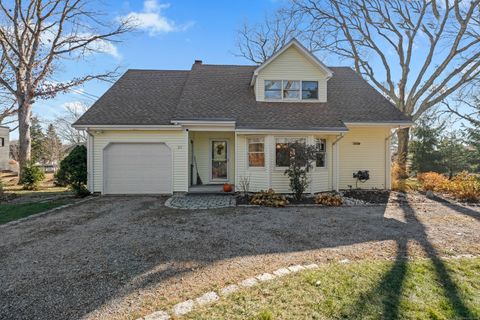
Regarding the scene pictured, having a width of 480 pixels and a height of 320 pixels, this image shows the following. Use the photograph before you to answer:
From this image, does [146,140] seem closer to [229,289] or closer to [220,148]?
[220,148]

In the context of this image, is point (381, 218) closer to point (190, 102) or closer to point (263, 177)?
point (263, 177)

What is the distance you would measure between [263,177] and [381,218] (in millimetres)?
4598

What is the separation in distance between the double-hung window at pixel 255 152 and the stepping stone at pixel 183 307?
7868 mm

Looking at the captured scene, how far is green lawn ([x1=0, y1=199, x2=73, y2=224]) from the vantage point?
23.9 feet

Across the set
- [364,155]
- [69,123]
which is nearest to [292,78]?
[364,155]

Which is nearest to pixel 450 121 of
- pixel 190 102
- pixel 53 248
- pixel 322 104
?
pixel 322 104

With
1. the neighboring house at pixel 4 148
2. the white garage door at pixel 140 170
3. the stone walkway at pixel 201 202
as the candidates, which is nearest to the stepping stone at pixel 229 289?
the stone walkway at pixel 201 202

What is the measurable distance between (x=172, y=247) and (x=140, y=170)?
266 inches

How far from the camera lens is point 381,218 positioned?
7086 mm

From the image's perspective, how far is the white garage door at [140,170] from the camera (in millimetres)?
10773

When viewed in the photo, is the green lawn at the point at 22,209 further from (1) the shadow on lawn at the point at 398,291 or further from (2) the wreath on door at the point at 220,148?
(1) the shadow on lawn at the point at 398,291

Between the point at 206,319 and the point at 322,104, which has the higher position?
the point at 322,104

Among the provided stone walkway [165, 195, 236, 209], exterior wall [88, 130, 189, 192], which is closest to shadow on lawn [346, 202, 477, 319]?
stone walkway [165, 195, 236, 209]

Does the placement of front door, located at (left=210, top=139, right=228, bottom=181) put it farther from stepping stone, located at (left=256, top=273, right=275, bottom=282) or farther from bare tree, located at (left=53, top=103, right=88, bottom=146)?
bare tree, located at (left=53, top=103, right=88, bottom=146)
